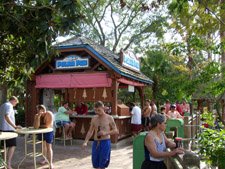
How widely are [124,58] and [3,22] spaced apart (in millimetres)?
7551

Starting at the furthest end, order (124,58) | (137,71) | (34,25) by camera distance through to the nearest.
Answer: (137,71) < (124,58) < (34,25)

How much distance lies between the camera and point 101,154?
6.43 m

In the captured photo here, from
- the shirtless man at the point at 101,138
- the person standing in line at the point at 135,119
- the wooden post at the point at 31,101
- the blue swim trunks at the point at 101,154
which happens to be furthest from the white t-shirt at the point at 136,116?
the blue swim trunks at the point at 101,154

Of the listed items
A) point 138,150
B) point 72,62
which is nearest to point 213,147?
point 138,150

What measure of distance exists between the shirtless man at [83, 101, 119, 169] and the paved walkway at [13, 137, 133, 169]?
244cm

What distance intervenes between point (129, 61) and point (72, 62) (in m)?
2.73

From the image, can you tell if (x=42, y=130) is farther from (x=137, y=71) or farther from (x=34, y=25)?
(x=137, y=71)

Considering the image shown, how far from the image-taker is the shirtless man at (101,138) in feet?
21.1

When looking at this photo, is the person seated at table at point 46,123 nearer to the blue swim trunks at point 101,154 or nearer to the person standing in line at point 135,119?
the blue swim trunks at point 101,154

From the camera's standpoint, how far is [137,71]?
51.5ft

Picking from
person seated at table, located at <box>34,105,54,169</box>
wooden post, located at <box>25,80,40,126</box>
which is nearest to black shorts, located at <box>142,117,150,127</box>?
wooden post, located at <box>25,80,40,126</box>

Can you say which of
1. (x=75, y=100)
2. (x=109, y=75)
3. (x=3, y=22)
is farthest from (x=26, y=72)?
(x=75, y=100)

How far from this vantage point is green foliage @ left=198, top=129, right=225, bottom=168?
4.04 meters

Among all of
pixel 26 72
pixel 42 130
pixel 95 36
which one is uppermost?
pixel 95 36
